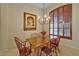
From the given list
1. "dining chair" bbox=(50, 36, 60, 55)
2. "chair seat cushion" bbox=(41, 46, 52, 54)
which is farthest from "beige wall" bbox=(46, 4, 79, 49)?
"chair seat cushion" bbox=(41, 46, 52, 54)

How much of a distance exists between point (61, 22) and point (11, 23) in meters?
Answer: 0.89

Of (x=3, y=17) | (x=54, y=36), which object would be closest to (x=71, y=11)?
(x=54, y=36)

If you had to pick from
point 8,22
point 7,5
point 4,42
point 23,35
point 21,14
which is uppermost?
point 7,5

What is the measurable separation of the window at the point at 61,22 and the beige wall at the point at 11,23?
0.96ft

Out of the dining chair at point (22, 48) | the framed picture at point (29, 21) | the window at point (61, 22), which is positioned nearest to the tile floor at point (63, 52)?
the dining chair at point (22, 48)

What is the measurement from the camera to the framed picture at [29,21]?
1975 millimetres

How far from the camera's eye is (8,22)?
191 cm

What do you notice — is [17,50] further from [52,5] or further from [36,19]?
[52,5]

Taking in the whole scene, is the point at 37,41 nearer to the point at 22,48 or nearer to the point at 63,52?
Answer: the point at 22,48

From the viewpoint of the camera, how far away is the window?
1.90m

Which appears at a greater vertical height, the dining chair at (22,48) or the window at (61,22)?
the window at (61,22)

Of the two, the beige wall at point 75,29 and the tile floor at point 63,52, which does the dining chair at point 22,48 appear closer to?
the tile floor at point 63,52

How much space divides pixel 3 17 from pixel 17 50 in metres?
0.63

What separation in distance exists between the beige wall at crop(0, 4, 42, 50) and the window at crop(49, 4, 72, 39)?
11.6 inches
